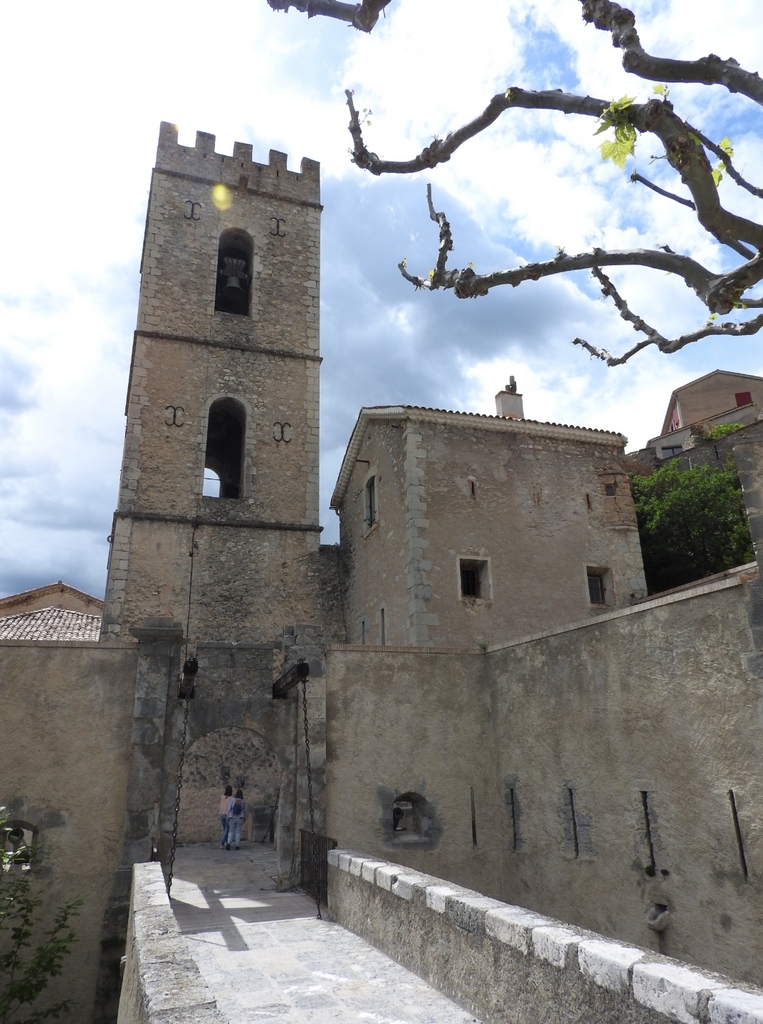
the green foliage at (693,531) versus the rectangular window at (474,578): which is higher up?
the green foliage at (693,531)

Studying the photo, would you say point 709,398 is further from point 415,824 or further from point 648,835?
point 648,835

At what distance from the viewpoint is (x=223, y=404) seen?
19594mm

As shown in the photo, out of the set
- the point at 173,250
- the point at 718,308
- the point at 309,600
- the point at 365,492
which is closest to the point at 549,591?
the point at 365,492

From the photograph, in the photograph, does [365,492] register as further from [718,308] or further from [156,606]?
[718,308]

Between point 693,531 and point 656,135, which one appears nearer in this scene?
point 656,135

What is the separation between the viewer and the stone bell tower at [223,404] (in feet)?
56.0

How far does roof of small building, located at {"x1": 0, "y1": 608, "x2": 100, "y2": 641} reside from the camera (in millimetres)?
20984

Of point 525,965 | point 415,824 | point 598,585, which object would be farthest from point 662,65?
point 598,585

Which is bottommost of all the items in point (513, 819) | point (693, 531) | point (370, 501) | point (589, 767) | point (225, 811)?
point (225, 811)

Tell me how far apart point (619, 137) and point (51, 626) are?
22.2m

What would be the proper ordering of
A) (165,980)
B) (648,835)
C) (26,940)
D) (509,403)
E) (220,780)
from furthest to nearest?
(509,403)
(220,780)
(26,940)
(648,835)
(165,980)

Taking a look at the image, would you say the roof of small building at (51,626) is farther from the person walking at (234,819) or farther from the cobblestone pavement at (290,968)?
the cobblestone pavement at (290,968)

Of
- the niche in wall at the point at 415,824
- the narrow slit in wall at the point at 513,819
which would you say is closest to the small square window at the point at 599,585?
the narrow slit in wall at the point at 513,819

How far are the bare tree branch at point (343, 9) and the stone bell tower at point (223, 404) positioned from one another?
549 inches
